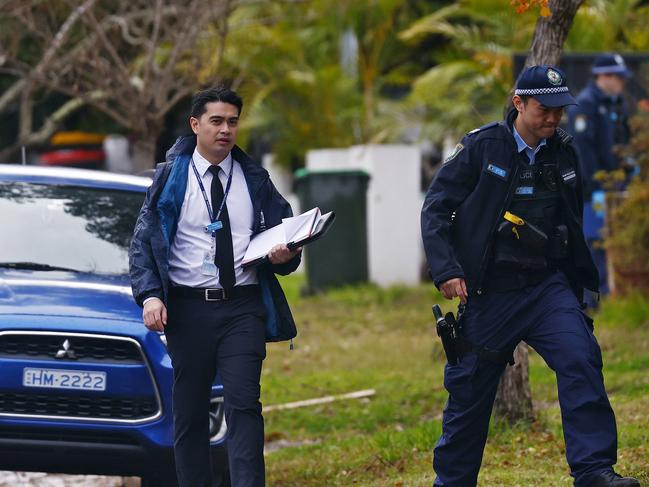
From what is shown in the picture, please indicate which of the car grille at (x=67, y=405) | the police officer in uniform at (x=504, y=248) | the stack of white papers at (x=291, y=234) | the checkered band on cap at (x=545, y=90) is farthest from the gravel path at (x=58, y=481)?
the checkered band on cap at (x=545, y=90)

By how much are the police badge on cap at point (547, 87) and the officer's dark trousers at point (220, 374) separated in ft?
4.70

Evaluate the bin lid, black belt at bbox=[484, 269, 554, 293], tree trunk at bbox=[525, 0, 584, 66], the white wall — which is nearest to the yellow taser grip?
black belt at bbox=[484, 269, 554, 293]

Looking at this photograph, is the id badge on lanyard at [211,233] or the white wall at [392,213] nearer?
the id badge on lanyard at [211,233]

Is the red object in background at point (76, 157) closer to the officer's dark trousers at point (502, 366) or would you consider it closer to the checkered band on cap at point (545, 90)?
the officer's dark trousers at point (502, 366)

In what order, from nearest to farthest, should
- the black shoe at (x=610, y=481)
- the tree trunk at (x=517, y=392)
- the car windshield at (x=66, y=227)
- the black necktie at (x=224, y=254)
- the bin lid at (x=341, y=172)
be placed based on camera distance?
1. the black shoe at (x=610, y=481)
2. the black necktie at (x=224, y=254)
3. the car windshield at (x=66, y=227)
4. the tree trunk at (x=517, y=392)
5. the bin lid at (x=341, y=172)

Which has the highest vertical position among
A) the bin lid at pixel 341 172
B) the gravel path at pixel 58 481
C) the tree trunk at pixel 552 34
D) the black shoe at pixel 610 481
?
the tree trunk at pixel 552 34

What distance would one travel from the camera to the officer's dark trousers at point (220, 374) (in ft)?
20.1

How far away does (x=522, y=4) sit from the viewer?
22.8 ft

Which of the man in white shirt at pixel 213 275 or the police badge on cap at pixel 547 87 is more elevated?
the police badge on cap at pixel 547 87

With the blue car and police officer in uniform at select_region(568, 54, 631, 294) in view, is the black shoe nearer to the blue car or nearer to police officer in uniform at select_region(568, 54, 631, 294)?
the blue car

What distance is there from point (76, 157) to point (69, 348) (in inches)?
889

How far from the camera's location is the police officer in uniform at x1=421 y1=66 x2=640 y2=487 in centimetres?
599

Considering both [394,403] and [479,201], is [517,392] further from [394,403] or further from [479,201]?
[479,201]

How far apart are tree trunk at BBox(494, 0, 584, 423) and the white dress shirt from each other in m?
2.31
